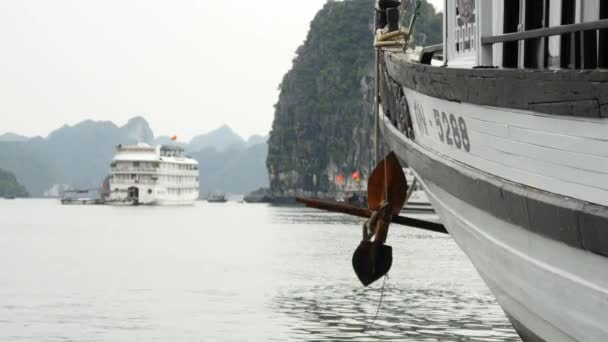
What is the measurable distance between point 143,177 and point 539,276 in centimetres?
15935

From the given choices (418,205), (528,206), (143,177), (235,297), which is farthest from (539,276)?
(143,177)

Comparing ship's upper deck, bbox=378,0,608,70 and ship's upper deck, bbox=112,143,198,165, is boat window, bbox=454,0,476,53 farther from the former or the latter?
ship's upper deck, bbox=112,143,198,165

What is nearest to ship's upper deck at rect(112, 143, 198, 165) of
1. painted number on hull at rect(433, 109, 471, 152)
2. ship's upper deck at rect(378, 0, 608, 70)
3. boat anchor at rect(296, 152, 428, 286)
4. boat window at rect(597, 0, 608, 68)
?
boat anchor at rect(296, 152, 428, 286)

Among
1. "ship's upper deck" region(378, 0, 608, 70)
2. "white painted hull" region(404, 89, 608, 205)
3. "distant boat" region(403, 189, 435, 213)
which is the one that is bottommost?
"distant boat" region(403, 189, 435, 213)

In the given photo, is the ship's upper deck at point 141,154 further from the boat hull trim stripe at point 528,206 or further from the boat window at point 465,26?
the boat hull trim stripe at point 528,206

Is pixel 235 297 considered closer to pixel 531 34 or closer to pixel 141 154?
pixel 531 34

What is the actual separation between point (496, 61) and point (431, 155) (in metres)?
1.37

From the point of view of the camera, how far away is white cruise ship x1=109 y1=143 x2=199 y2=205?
166 meters

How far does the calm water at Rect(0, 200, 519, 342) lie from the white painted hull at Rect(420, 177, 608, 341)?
863cm

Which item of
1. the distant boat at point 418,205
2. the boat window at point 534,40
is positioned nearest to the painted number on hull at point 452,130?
the boat window at point 534,40

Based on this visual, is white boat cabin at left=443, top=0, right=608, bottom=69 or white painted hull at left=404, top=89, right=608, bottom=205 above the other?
white boat cabin at left=443, top=0, right=608, bottom=69

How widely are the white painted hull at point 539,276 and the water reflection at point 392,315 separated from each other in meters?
8.46

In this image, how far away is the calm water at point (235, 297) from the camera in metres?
19.4

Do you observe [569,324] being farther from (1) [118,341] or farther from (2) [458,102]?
(1) [118,341]
